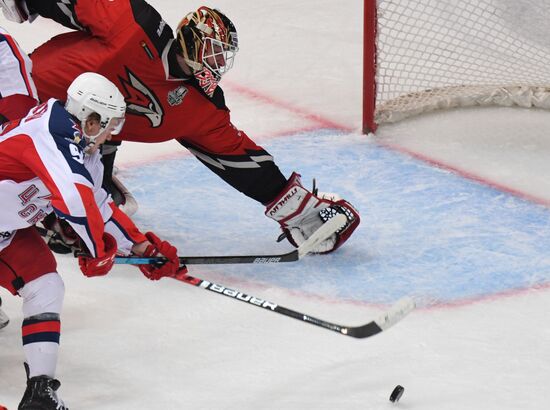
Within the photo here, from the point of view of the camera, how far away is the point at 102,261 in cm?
307

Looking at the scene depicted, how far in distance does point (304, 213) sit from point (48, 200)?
108 cm

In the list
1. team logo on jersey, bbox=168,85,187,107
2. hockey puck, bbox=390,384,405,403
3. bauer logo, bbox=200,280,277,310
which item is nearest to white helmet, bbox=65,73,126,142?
bauer logo, bbox=200,280,277,310

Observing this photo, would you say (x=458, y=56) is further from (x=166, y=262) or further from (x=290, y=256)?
(x=166, y=262)

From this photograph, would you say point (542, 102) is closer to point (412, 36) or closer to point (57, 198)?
point (412, 36)

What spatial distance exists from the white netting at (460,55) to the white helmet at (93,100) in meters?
2.04

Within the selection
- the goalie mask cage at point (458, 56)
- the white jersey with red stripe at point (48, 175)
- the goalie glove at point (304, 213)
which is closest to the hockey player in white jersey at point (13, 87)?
the white jersey with red stripe at point (48, 175)

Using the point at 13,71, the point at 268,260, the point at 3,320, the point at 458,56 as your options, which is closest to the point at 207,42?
the point at 13,71

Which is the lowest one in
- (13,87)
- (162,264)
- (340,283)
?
(340,283)

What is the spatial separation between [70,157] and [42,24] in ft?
10.8

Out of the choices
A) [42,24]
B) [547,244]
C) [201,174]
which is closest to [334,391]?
[547,244]

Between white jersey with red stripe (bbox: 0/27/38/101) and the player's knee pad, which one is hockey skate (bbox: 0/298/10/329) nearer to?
the player's knee pad

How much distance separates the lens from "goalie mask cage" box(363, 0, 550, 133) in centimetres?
496

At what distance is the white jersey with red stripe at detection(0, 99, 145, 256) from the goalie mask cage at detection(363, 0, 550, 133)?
2.04 metres

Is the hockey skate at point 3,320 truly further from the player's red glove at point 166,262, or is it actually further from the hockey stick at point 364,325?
the hockey stick at point 364,325
